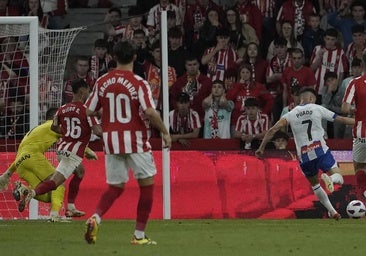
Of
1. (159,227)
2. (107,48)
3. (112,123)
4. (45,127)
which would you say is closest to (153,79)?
(107,48)

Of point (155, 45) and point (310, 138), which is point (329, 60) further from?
point (310, 138)

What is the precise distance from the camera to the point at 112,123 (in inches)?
534

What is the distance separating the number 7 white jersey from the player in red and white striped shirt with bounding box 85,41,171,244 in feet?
16.0

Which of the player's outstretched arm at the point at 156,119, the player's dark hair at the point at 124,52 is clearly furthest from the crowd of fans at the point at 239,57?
the player's outstretched arm at the point at 156,119

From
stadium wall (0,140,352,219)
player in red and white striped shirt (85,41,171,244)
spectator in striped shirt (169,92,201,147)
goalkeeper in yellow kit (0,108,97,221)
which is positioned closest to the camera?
player in red and white striped shirt (85,41,171,244)

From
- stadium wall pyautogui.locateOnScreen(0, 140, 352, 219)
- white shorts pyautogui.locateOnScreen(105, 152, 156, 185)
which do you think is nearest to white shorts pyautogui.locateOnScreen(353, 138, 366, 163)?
stadium wall pyautogui.locateOnScreen(0, 140, 352, 219)

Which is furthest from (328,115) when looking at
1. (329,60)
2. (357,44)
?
(357,44)

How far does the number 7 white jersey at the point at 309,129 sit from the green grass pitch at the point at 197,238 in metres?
1.05

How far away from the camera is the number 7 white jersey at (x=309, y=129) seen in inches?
707

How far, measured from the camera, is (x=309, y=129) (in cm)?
1803

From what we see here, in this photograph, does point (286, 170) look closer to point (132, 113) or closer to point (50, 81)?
point (50, 81)

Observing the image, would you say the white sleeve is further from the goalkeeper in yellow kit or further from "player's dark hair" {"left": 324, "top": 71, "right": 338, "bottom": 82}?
"player's dark hair" {"left": 324, "top": 71, "right": 338, "bottom": 82}

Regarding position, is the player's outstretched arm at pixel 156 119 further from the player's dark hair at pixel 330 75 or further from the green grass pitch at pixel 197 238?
the player's dark hair at pixel 330 75

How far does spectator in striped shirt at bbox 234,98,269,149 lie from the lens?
850 inches
